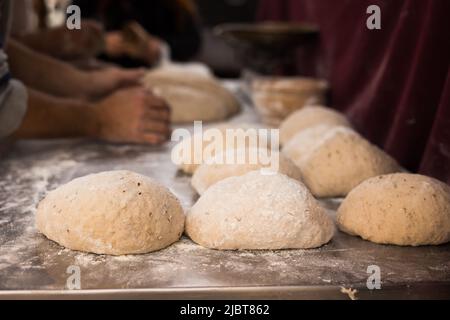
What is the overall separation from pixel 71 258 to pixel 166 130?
3.86ft

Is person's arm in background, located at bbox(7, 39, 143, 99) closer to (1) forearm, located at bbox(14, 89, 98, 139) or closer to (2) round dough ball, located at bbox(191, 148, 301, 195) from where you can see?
(1) forearm, located at bbox(14, 89, 98, 139)

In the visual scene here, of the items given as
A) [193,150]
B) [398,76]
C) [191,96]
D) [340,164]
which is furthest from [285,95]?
[340,164]

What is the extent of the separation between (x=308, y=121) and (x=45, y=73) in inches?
48.4

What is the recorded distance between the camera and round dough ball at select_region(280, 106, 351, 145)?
211 centimetres

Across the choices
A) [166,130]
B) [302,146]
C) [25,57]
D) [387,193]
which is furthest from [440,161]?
[25,57]

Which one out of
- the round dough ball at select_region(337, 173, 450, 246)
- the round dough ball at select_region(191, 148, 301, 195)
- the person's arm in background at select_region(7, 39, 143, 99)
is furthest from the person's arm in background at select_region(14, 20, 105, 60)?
the round dough ball at select_region(337, 173, 450, 246)

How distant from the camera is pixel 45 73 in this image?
252 centimetres

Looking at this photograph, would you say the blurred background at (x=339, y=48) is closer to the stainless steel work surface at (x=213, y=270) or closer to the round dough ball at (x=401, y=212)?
the round dough ball at (x=401, y=212)

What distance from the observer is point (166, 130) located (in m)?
2.28

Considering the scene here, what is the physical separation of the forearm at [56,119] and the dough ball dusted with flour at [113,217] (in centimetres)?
100

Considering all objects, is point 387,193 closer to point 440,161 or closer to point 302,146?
point 440,161

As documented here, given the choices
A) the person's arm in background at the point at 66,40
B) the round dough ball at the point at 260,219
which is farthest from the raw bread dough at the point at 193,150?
the person's arm in background at the point at 66,40

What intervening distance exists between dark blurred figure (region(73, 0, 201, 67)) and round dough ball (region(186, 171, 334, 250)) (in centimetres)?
274
